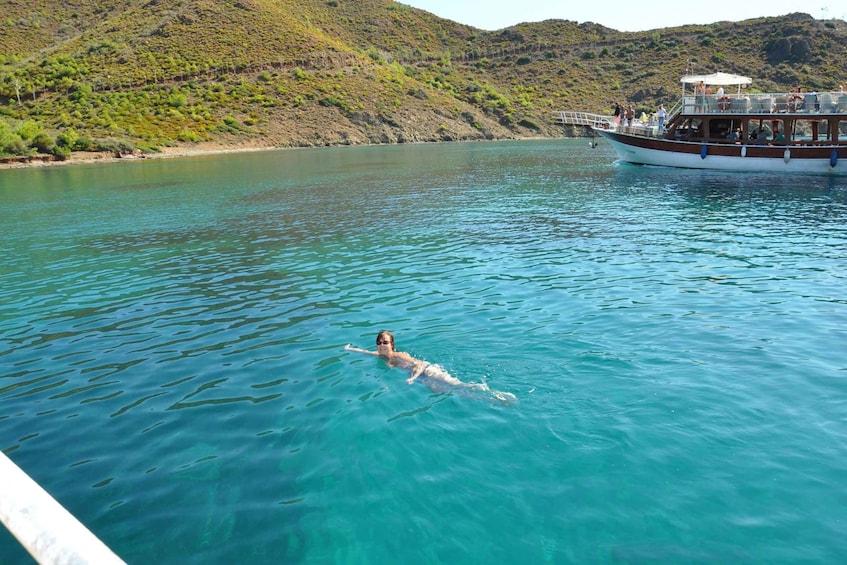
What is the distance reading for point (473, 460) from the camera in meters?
7.71

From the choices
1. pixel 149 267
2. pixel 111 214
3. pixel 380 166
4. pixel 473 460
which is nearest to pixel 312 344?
pixel 473 460

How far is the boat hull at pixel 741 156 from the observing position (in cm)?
3697

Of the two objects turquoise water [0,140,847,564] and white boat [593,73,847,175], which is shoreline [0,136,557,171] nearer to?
turquoise water [0,140,847,564]

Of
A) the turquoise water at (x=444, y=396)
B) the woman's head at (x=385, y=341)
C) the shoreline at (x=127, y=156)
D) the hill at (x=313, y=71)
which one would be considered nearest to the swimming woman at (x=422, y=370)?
the woman's head at (x=385, y=341)

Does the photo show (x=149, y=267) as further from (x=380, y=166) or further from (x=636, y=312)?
(x=380, y=166)

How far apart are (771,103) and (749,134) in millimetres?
3673

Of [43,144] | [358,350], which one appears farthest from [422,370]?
[43,144]

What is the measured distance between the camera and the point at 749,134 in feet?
132

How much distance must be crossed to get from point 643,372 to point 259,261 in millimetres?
12720

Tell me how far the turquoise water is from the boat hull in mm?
17792

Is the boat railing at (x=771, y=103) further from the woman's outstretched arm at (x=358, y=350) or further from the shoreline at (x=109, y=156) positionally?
the shoreline at (x=109, y=156)

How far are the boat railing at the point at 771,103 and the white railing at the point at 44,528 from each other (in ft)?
136

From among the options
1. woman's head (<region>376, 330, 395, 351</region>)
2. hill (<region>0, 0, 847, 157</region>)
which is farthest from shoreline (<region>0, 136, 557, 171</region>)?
woman's head (<region>376, 330, 395, 351</region>)

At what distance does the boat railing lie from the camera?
36.0 metres
